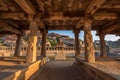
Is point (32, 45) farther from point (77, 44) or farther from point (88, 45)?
point (77, 44)

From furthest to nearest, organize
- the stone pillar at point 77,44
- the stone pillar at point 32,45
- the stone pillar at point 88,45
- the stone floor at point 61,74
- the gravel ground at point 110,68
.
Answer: the stone pillar at point 77,44 → the stone pillar at point 88,45 → the stone pillar at point 32,45 → the stone floor at point 61,74 → the gravel ground at point 110,68

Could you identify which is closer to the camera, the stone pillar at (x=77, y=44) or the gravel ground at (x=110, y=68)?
the gravel ground at (x=110, y=68)

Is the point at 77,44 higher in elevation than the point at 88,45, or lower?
higher

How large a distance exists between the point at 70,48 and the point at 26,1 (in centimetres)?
3175


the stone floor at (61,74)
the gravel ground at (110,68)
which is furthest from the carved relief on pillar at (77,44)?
the gravel ground at (110,68)

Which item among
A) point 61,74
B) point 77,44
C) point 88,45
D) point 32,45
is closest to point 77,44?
point 77,44

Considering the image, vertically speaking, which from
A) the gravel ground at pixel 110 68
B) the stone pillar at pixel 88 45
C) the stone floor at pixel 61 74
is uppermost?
the stone pillar at pixel 88 45

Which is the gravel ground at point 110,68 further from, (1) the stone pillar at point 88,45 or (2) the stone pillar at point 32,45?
(2) the stone pillar at point 32,45

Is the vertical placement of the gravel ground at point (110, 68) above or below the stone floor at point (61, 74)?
above

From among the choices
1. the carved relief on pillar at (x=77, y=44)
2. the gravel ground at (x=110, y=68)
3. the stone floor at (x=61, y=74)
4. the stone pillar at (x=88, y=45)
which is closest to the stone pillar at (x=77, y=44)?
the carved relief on pillar at (x=77, y=44)

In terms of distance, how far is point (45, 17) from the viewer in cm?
1011

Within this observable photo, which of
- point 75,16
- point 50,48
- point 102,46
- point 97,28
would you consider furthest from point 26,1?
point 50,48

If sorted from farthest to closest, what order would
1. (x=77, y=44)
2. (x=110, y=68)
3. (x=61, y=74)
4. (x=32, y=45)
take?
1. (x=77, y=44)
2. (x=61, y=74)
3. (x=32, y=45)
4. (x=110, y=68)

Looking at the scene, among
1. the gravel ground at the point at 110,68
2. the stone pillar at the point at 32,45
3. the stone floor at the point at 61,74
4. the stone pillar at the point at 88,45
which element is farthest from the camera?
the stone pillar at the point at 88,45
